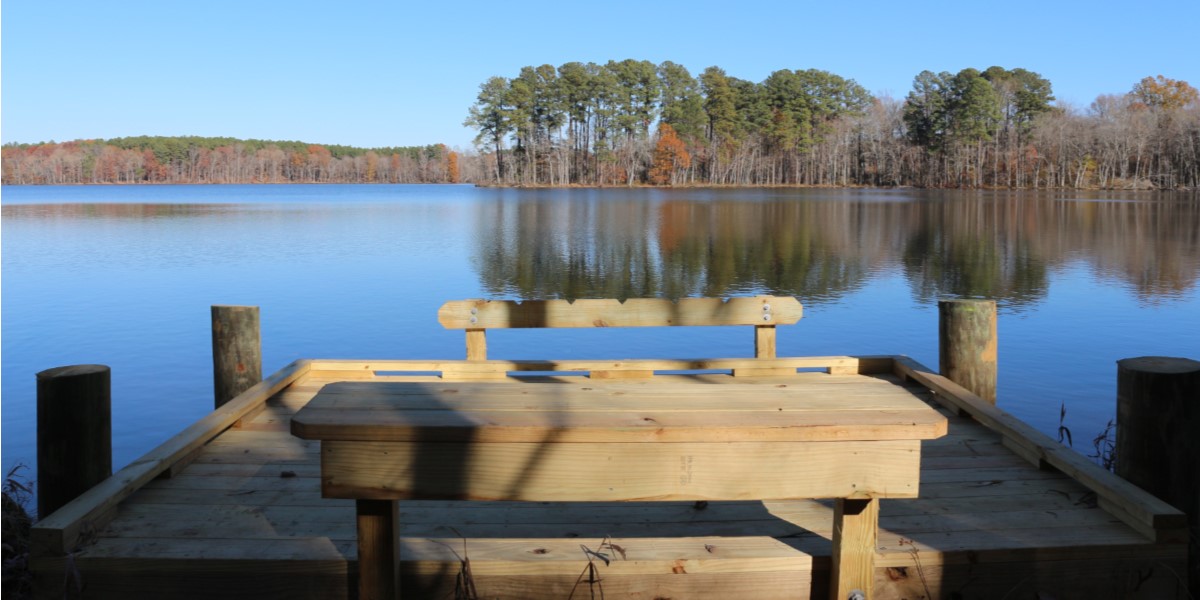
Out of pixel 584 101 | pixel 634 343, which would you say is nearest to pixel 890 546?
pixel 634 343

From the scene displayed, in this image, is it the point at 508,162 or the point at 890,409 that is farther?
the point at 508,162

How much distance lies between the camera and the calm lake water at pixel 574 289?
11.3 metres

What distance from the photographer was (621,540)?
3.33 metres

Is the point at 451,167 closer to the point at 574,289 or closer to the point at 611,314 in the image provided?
the point at 574,289

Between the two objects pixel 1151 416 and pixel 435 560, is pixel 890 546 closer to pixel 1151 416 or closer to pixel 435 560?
pixel 1151 416

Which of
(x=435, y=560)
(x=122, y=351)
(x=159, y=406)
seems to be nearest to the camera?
(x=435, y=560)

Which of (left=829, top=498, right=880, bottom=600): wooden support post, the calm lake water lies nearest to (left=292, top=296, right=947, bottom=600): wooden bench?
(left=829, top=498, right=880, bottom=600): wooden support post

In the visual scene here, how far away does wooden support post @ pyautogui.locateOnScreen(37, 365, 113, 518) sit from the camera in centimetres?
379

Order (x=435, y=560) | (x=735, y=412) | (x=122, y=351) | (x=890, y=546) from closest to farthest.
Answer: (x=735, y=412)
(x=435, y=560)
(x=890, y=546)
(x=122, y=351)

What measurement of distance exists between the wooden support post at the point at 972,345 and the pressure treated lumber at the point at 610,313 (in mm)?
1016

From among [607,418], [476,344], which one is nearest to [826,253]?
[476,344]

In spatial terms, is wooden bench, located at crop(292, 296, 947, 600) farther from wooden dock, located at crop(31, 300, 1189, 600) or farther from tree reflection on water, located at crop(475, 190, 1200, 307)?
tree reflection on water, located at crop(475, 190, 1200, 307)

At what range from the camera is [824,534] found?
3.48 meters

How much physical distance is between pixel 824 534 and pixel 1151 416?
4.93 ft
